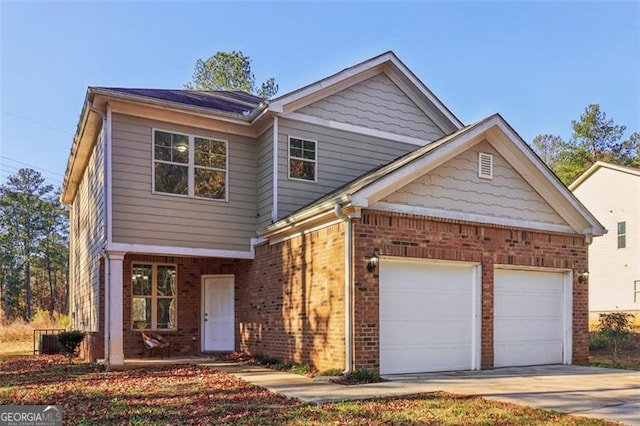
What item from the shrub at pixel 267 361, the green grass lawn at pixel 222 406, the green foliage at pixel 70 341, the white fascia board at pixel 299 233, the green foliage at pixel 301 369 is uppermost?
the white fascia board at pixel 299 233

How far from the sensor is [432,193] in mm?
10141

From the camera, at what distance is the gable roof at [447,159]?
9.27m

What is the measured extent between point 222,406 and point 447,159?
6.20 metres

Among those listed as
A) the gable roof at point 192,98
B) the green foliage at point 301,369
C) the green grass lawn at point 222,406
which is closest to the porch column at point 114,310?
the green grass lawn at point 222,406

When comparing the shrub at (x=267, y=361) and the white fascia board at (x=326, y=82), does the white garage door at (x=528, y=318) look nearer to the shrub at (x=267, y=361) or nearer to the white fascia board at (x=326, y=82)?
the shrub at (x=267, y=361)

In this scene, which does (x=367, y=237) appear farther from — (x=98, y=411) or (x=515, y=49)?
(x=515, y=49)

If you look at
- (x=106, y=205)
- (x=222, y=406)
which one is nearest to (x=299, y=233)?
(x=106, y=205)

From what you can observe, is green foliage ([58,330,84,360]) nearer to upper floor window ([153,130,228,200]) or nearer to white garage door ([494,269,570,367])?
upper floor window ([153,130,228,200])

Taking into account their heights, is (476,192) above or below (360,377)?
above

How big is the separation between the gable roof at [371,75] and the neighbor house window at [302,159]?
79 centimetres

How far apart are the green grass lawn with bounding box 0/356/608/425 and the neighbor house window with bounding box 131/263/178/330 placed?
13.0ft

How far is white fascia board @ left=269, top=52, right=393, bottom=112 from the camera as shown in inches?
456

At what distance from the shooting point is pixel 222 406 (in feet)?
22.1

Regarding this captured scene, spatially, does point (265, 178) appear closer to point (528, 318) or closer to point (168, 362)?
point (168, 362)
